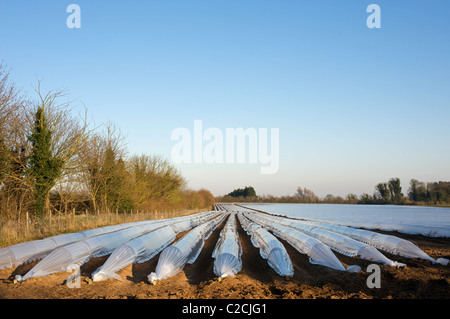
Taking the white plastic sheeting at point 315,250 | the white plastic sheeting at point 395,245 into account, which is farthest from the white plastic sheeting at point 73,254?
the white plastic sheeting at point 395,245

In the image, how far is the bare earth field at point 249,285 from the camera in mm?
6113

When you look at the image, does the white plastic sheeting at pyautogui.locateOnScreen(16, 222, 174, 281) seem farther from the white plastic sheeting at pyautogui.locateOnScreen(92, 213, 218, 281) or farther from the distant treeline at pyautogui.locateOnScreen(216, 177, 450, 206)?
the distant treeline at pyautogui.locateOnScreen(216, 177, 450, 206)

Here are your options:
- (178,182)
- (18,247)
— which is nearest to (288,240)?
(18,247)

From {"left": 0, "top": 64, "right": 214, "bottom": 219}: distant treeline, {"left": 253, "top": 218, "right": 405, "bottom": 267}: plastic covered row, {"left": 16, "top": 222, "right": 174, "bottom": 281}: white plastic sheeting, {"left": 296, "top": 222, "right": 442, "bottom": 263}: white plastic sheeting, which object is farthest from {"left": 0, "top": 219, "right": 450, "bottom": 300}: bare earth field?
{"left": 0, "top": 64, "right": 214, "bottom": 219}: distant treeline

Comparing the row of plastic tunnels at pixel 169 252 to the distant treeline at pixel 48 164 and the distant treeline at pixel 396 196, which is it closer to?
the distant treeline at pixel 48 164

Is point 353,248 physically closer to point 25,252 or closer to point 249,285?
point 249,285

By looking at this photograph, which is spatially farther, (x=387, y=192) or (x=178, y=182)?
(x=387, y=192)

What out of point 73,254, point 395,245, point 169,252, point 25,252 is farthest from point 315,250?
point 25,252

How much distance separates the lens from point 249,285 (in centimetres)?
681

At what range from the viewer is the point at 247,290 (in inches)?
252

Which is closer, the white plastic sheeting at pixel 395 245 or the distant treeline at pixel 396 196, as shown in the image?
the white plastic sheeting at pixel 395 245

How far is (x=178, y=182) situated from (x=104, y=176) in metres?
16.9
